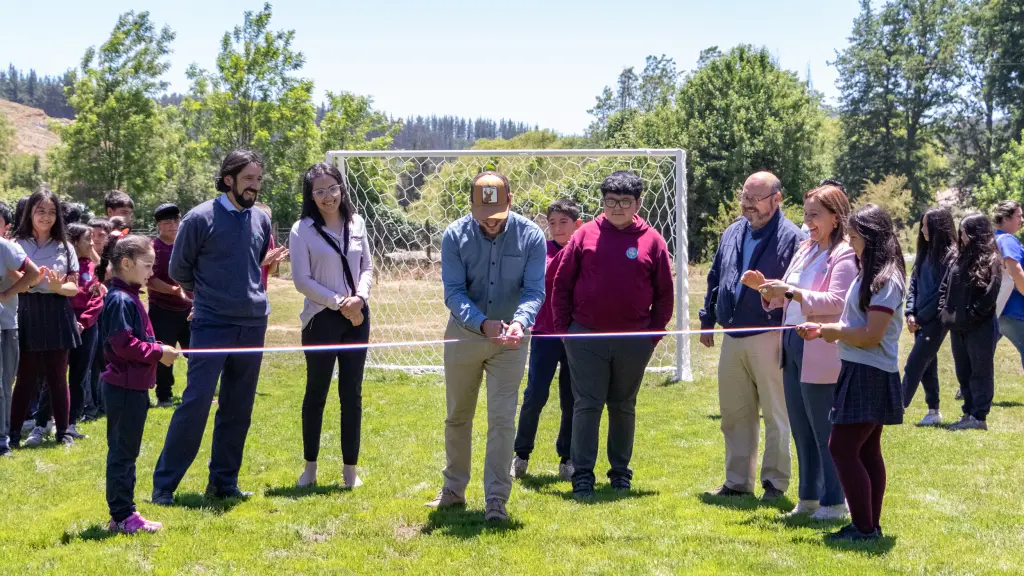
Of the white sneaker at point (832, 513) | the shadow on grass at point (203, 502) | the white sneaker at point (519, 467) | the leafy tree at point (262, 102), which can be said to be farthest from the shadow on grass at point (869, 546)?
the leafy tree at point (262, 102)

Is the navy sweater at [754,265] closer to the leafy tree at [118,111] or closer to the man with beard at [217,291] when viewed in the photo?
the man with beard at [217,291]

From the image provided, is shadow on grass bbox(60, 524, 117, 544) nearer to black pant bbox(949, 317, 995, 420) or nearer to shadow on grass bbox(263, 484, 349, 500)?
shadow on grass bbox(263, 484, 349, 500)

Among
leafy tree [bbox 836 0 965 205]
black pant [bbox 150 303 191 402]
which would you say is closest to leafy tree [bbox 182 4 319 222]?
black pant [bbox 150 303 191 402]

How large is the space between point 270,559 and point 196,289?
1676mm

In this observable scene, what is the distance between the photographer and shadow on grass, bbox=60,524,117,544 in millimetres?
4480

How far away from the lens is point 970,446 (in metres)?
7.01

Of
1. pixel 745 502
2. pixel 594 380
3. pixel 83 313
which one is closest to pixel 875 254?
pixel 745 502

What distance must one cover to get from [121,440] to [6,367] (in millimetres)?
2556

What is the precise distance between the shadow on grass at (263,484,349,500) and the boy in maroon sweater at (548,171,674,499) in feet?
4.64

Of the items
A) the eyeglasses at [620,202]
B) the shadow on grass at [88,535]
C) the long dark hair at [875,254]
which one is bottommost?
the shadow on grass at [88,535]

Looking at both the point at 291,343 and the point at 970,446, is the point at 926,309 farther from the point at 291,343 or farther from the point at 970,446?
the point at 291,343

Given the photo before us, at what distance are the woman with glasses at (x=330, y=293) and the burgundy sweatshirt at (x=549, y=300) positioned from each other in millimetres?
1242

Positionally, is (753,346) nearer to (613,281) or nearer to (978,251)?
(613,281)

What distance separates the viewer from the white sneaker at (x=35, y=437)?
686cm
